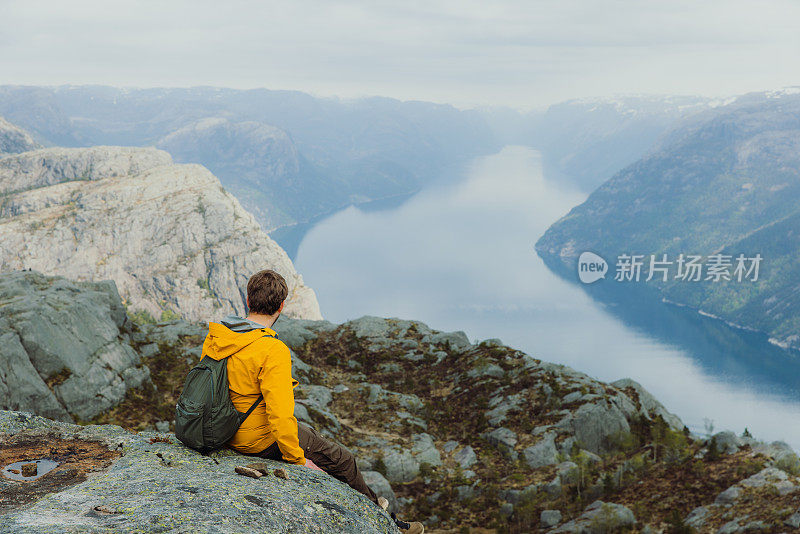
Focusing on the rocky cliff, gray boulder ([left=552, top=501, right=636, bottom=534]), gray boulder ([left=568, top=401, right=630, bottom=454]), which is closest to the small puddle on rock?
the rocky cliff

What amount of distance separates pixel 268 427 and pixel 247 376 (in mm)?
1118

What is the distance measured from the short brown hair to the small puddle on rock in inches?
163

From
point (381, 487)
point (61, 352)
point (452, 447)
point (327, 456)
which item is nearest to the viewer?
point (327, 456)

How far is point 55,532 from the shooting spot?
17.8ft

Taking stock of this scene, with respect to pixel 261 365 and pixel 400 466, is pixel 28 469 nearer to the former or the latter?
pixel 261 365

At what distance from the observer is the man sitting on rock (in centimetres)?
720

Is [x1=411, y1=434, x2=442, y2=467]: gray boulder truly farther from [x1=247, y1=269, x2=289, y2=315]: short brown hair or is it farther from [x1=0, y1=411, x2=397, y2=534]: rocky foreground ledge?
[x1=247, y1=269, x2=289, y2=315]: short brown hair

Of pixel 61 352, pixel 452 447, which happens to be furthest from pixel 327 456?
pixel 61 352

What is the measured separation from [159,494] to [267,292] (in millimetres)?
3094

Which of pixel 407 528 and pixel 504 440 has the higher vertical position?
pixel 407 528

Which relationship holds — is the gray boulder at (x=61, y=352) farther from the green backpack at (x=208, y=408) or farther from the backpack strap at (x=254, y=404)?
A: the backpack strap at (x=254, y=404)

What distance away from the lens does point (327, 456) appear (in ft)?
29.0

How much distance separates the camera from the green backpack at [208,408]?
23.8ft

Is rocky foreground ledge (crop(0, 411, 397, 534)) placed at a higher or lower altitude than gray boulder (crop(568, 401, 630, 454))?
higher
